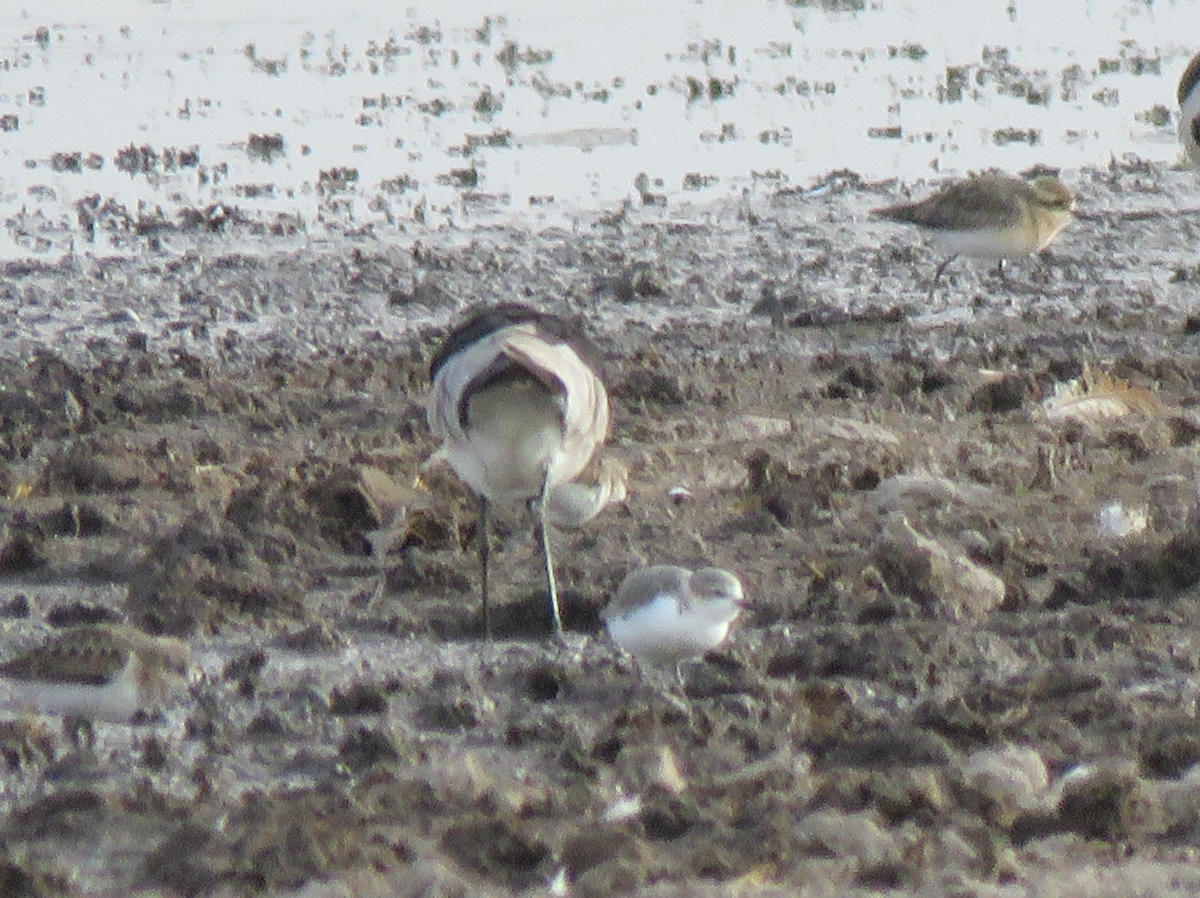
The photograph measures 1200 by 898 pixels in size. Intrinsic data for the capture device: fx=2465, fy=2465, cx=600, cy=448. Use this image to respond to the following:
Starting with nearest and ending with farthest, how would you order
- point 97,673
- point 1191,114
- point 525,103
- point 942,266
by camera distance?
point 97,673 < point 1191,114 < point 942,266 < point 525,103

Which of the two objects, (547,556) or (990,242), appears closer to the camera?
(547,556)

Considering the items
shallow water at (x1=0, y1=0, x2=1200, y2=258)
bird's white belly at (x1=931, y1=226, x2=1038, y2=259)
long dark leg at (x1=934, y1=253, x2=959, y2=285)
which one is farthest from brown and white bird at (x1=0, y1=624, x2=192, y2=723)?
shallow water at (x1=0, y1=0, x2=1200, y2=258)

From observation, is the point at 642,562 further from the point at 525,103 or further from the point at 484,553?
the point at 525,103

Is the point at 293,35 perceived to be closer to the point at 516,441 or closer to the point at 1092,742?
the point at 516,441

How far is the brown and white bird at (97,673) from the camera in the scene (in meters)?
6.18

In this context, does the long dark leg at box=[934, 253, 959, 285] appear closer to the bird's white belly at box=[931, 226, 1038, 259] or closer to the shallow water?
the bird's white belly at box=[931, 226, 1038, 259]

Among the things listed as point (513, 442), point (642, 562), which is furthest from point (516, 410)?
point (642, 562)

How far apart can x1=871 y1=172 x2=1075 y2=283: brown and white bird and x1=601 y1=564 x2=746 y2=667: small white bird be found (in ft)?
19.6

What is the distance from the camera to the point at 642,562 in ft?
26.3

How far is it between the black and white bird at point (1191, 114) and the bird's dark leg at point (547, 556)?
574cm

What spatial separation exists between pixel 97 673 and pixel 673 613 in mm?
1504

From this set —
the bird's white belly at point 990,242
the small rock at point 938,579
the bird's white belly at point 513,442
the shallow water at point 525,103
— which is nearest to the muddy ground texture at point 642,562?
the small rock at point 938,579

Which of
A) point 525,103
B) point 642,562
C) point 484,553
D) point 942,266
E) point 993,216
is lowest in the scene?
point 642,562

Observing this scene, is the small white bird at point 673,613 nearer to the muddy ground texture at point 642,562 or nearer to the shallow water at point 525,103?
the muddy ground texture at point 642,562
